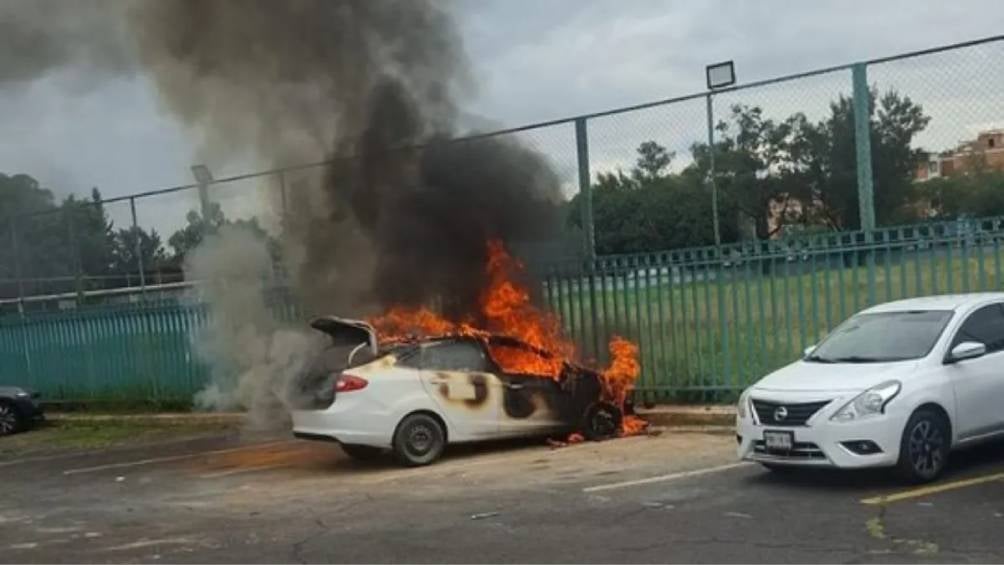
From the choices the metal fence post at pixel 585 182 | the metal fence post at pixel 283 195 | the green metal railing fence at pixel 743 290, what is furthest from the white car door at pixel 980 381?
the metal fence post at pixel 283 195

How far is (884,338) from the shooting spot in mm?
9594

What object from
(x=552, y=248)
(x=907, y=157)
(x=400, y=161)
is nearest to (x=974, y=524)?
(x=907, y=157)

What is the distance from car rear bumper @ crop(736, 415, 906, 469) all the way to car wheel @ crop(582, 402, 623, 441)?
4.08m

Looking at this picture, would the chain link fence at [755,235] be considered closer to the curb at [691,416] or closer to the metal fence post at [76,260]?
the curb at [691,416]

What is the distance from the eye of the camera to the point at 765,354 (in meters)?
13.3

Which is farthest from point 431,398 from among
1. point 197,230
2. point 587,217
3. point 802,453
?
point 197,230

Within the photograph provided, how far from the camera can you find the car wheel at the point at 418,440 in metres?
11.5

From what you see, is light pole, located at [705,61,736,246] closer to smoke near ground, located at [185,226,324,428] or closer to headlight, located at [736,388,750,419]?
headlight, located at [736,388,750,419]

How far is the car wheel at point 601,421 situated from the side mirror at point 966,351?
4628 millimetres

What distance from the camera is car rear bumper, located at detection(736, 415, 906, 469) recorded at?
27.9ft

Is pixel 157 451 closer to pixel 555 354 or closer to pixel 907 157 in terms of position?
pixel 555 354

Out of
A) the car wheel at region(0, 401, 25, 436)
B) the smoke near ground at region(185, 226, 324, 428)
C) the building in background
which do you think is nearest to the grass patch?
the building in background

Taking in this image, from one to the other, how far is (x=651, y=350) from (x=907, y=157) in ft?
13.2

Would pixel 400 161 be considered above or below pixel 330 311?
above
